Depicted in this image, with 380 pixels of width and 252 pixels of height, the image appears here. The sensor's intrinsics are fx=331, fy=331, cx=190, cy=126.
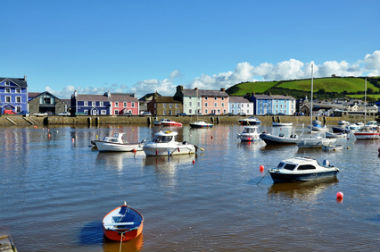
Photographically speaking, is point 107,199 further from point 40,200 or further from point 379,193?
point 379,193

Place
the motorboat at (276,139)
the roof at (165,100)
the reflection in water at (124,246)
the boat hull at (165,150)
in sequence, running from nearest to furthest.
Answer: the reflection in water at (124,246), the boat hull at (165,150), the motorboat at (276,139), the roof at (165,100)

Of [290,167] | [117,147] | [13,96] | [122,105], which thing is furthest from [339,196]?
[122,105]

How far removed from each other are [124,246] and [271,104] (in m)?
126

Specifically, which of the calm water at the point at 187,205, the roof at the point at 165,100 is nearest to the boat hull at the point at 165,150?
the calm water at the point at 187,205

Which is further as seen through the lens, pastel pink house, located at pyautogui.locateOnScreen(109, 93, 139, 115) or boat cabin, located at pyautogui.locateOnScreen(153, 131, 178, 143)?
pastel pink house, located at pyautogui.locateOnScreen(109, 93, 139, 115)

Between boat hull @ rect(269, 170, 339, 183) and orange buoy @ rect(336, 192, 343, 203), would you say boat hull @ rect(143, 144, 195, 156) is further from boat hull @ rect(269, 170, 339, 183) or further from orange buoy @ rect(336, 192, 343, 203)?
orange buoy @ rect(336, 192, 343, 203)

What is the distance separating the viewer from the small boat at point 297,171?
2338 cm

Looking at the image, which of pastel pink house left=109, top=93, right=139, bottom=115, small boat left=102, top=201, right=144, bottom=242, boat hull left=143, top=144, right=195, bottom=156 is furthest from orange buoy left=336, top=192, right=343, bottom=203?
pastel pink house left=109, top=93, right=139, bottom=115

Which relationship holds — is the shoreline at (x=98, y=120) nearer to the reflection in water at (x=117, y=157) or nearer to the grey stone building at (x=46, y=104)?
the grey stone building at (x=46, y=104)

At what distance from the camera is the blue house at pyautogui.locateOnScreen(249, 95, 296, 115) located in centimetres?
13188

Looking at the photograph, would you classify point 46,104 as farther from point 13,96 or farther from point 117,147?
point 117,147

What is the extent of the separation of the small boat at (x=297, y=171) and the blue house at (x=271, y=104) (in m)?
108

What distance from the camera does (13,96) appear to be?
93.3m

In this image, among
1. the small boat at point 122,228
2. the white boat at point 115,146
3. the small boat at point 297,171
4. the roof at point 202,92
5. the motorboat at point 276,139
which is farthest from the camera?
the roof at point 202,92
